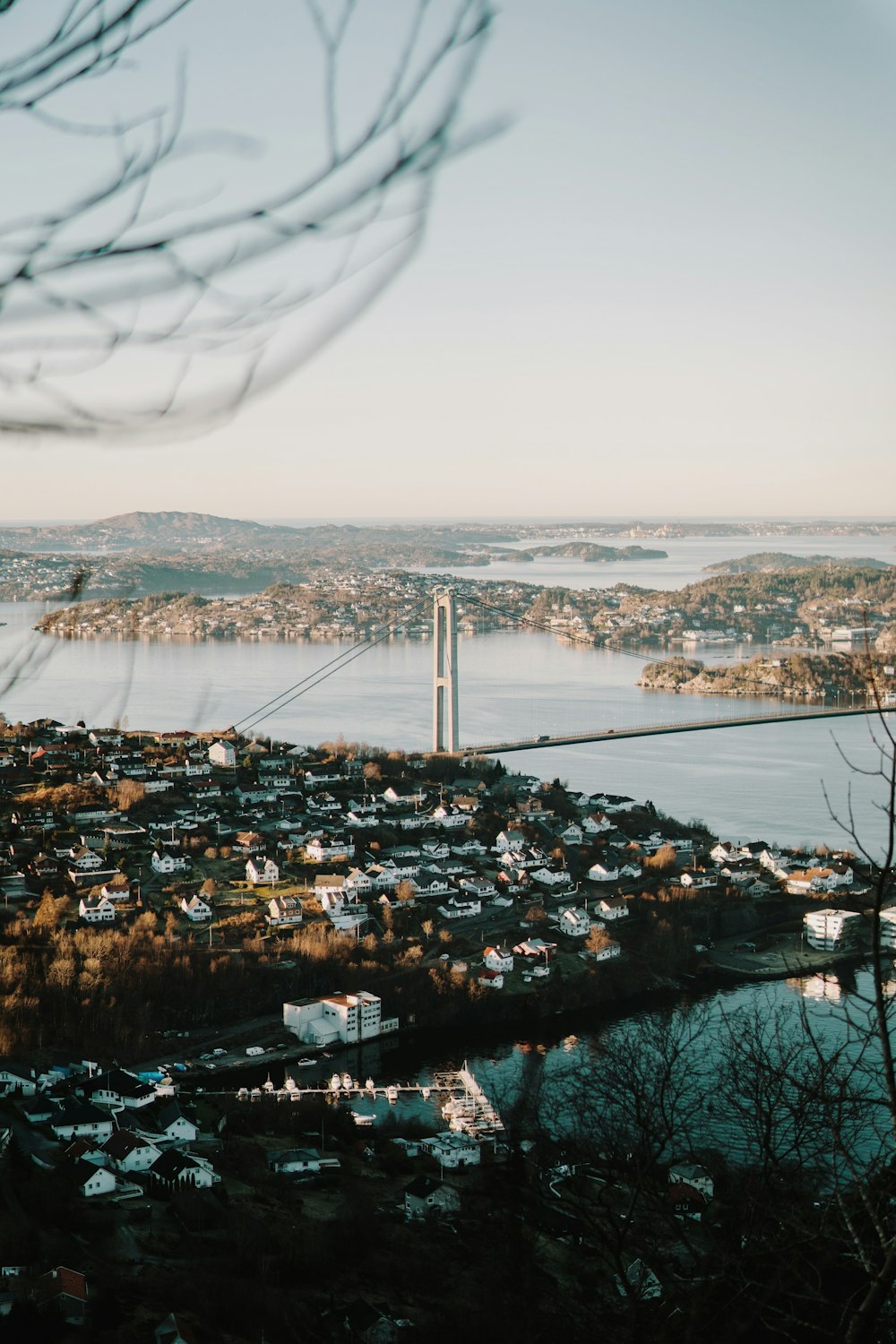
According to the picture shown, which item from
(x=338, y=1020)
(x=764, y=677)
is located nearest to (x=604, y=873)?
(x=338, y=1020)

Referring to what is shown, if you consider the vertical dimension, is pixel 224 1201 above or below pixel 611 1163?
below

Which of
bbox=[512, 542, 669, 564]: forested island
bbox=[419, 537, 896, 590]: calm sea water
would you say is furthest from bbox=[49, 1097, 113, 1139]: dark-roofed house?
bbox=[512, 542, 669, 564]: forested island

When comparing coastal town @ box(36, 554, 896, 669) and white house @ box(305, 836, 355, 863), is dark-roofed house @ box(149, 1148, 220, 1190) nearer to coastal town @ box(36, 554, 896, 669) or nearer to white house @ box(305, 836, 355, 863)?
white house @ box(305, 836, 355, 863)

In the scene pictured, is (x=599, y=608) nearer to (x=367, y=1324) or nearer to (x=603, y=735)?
(x=603, y=735)

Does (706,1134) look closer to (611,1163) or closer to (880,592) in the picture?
(611,1163)

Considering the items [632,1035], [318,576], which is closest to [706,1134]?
[632,1035]

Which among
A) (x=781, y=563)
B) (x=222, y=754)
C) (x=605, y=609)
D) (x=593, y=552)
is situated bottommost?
(x=222, y=754)
